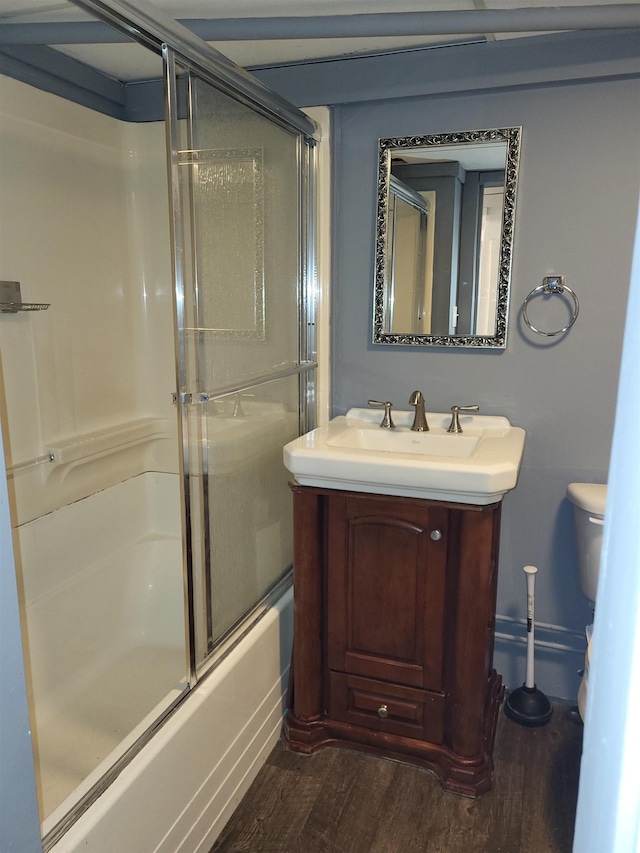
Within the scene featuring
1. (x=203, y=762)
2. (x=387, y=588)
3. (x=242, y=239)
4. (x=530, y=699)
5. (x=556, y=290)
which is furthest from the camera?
(x=530, y=699)

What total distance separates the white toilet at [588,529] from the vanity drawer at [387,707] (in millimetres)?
424

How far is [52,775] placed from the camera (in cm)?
171

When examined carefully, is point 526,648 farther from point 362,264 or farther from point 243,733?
point 362,264

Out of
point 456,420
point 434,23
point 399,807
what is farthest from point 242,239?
point 399,807

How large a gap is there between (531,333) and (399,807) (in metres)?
1.46

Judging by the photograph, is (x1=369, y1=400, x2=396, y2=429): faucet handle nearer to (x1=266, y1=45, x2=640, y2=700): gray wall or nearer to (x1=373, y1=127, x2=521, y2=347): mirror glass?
(x1=266, y1=45, x2=640, y2=700): gray wall

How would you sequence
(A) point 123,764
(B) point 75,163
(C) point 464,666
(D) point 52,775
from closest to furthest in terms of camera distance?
(A) point 123,764, (D) point 52,775, (C) point 464,666, (B) point 75,163

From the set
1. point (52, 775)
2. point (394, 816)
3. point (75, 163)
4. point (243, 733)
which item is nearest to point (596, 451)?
point (394, 816)

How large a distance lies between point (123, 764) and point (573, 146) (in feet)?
6.67

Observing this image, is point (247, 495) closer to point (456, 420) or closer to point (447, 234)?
point (456, 420)

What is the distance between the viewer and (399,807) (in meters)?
1.81

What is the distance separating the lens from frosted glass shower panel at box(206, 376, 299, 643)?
1.77m

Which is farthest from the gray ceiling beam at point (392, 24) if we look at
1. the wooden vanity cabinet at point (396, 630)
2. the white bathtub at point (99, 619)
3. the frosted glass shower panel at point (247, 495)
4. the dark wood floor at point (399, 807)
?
the dark wood floor at point (399, 807)

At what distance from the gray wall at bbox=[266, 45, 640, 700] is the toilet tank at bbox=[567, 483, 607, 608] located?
0.13m
